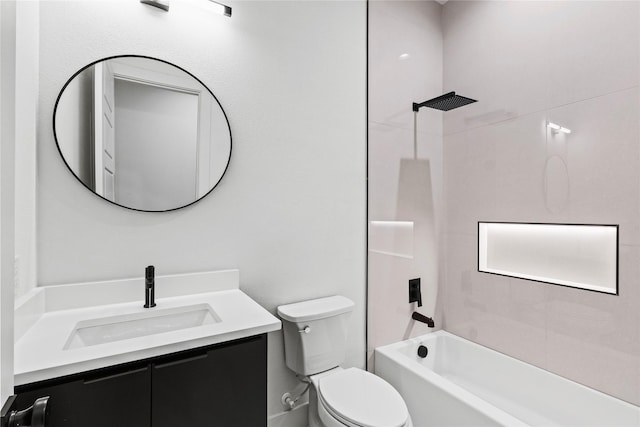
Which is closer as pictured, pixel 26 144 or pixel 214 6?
pixel 26 144

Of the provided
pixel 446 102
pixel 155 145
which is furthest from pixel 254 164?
pixel 446 102

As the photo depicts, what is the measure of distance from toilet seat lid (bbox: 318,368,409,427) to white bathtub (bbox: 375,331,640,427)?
0.31m

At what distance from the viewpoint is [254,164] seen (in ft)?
5.70

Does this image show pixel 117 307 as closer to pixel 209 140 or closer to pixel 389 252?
pixel 209 140

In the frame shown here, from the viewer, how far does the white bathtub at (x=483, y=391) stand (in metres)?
1.58

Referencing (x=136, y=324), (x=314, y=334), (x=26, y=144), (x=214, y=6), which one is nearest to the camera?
(x=26, y=144)

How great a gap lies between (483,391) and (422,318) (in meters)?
0.56

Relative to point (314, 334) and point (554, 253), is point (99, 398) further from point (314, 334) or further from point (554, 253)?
point (554, 253)

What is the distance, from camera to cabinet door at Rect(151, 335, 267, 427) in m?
1.06

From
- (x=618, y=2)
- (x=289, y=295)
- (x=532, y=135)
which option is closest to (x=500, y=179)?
(x=532, y=135)

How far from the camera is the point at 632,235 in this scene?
5.21 ft

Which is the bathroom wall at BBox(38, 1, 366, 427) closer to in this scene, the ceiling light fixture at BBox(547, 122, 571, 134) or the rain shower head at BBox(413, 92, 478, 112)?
the rain shower head at BBox(413, 92, 478, 112)

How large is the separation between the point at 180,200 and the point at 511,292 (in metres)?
2.00

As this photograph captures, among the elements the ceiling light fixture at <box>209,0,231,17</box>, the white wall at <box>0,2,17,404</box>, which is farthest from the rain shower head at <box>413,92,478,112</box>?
the white wall at <box>0,2,17,404</box>
